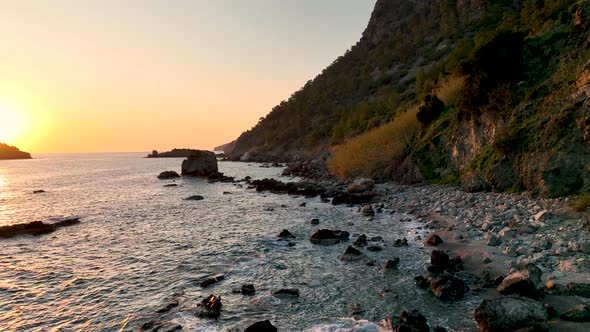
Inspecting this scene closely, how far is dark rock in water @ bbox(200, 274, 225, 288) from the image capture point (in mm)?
13062

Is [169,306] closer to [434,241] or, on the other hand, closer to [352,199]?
[434,241]

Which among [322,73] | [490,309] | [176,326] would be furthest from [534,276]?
[322,73]

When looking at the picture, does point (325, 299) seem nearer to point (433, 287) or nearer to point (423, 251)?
point (433, 287)

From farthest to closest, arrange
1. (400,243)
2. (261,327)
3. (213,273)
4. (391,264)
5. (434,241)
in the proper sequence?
(400,243)
(434,241)
(213,273)
(391,264)
(261,327)

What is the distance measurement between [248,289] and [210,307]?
1.73 m

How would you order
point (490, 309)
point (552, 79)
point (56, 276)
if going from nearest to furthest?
point (490, 309) < point (56, 276) < point (552, 79)

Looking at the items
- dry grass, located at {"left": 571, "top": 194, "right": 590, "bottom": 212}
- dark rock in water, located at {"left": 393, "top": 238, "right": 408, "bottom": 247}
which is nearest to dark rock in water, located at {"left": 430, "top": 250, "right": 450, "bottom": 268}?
dark rock in water, located at {"left": 393, "top": 238, "right": 408, "bottom": 247}

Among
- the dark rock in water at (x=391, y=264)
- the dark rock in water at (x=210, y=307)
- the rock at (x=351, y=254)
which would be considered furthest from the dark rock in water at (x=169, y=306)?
the dark rock in water at (x=391, y=264)

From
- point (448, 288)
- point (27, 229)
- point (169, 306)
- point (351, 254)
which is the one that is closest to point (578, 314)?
point (448, 288)

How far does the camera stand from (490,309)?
9.04 metres

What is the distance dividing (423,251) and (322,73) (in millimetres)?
139158

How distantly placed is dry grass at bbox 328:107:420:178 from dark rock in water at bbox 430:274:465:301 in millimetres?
25715

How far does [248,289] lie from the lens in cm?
1225

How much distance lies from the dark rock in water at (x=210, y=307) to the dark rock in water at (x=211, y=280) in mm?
1666
